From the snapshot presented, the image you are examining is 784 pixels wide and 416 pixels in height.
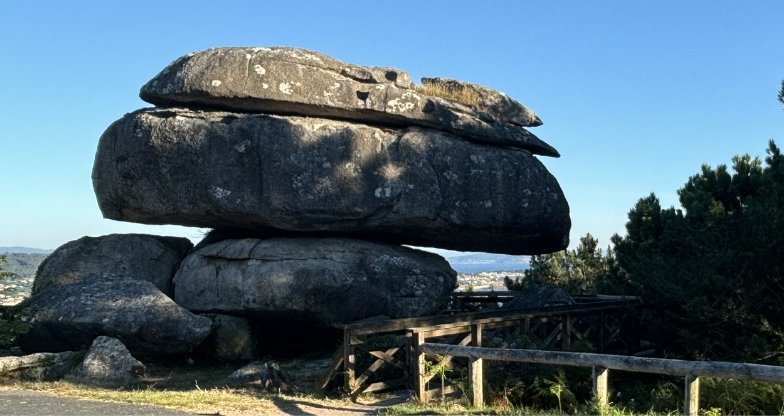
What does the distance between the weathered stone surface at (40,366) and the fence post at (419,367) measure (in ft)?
24.5

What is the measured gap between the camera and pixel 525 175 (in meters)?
21.5

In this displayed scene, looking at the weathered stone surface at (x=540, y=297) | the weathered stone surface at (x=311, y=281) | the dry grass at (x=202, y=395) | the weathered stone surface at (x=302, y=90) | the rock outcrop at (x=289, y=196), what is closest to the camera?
the dry grass at (x=202, y=395)

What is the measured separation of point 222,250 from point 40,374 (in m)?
5.53

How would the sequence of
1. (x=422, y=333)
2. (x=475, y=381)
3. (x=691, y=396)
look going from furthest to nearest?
(x=422, y=333) → (x=475, y=381) → (x=691, y=396)

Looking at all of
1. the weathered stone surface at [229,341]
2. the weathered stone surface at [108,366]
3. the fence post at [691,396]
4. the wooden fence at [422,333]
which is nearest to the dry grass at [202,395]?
the weathered stone surface at [108,366]

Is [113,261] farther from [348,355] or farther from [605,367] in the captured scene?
[605,367]

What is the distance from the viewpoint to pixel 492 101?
22.8 m

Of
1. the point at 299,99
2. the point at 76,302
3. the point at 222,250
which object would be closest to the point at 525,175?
the point at 299,99

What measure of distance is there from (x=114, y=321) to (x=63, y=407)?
511 cm

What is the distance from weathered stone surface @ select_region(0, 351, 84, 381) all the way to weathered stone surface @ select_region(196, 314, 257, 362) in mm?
3093

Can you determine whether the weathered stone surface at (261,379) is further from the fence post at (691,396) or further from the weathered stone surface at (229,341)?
the fence post at (691,396)

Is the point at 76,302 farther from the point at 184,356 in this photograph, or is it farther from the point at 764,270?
the point at 764,270

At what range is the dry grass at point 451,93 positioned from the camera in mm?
21906

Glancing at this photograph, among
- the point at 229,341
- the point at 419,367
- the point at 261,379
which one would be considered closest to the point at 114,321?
the point at 229,341
